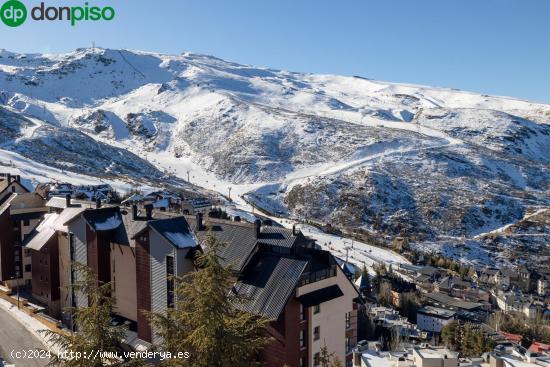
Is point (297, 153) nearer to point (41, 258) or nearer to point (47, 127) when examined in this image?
point (47, 127)

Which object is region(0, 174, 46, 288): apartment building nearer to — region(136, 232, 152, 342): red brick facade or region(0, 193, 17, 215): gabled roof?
region(0, 193, 17, 215): gabled roof

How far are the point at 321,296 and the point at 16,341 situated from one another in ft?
77.0

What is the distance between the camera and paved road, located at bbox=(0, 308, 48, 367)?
29.0 metres

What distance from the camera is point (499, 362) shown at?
3384 cm

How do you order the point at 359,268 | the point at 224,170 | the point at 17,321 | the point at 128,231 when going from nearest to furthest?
the point at 128,231
the point at 17,321
the point at 359,268
the point at 224,170

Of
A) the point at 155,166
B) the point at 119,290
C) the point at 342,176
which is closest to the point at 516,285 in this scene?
the point at 342,176

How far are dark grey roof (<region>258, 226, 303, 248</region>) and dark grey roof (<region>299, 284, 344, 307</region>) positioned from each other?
2782 millimetres

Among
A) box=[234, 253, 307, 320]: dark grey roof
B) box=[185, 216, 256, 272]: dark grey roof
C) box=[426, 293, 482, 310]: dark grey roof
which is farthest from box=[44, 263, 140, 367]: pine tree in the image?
box=[426, 293, 482, 310]: dark grey roof

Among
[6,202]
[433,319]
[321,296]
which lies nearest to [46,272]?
[6,202]

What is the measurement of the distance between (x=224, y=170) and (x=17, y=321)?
15201 cm

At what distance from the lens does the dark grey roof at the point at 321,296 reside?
23500 millimetres

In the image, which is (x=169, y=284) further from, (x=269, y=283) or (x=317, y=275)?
(x=317, y=275)

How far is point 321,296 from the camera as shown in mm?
24344

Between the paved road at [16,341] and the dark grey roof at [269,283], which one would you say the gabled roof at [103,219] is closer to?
the paved road at [16,341]
